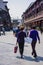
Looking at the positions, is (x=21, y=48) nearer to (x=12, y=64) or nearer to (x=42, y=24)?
(x=12, y=64)

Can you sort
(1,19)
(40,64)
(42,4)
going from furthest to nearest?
1. (1,19)
2. (42,4)
3. (40,64)

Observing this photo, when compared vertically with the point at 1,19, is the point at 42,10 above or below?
above

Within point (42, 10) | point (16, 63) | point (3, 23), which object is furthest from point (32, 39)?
point (3, 23)

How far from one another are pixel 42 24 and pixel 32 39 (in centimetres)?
5776

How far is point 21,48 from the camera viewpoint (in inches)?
524

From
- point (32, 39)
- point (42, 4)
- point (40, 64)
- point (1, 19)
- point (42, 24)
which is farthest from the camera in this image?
point (1, 19)

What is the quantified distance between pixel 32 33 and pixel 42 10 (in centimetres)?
6311

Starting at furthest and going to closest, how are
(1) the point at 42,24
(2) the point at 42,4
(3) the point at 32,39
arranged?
(2) the point at 42,4, (1) the point at 42,24, (3) the point at 32,39

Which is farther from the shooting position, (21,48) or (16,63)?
(21,48)

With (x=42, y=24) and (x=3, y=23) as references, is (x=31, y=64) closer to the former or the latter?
(x=42, y=24)

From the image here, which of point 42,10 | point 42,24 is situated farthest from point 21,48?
point 42,10

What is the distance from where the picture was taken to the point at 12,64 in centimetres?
1137

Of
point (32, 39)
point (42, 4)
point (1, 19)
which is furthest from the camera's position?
point (1, 19)

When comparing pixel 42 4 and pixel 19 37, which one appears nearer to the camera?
pixel 19 37
